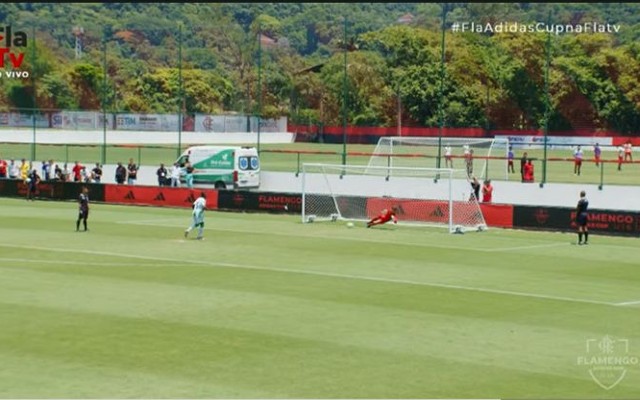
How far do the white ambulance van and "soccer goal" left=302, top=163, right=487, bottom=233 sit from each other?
3275 millimetres

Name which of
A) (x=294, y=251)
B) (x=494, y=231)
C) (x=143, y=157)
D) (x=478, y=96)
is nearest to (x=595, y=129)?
(x=478, y=96)

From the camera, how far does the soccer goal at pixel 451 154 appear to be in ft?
209

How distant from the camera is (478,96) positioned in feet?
270

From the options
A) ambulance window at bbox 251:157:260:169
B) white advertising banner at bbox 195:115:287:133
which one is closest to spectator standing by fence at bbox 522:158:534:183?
ambulance window at bbox 251:157:260:169

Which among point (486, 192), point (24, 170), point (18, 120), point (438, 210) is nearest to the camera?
point (438, 210)

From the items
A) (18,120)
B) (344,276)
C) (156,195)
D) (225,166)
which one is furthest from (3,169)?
(344,276)

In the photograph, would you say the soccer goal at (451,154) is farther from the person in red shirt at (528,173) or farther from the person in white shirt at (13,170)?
the person in white shirt at (13,170)

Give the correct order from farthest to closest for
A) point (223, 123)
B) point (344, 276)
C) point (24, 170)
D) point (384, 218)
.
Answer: point (223, 123)
point (24, 170)
point (384, 218)
point (344, 276)

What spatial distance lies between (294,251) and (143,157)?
178ft

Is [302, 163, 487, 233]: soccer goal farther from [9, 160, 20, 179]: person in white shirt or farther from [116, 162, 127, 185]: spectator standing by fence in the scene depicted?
[9, 160, 20, 179]: person in white shirt

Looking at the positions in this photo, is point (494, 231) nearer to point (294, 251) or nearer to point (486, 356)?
point (294, 251)

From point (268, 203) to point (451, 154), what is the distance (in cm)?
1794

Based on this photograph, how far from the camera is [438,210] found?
4703 cm

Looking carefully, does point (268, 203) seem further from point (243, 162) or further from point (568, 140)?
point (568, 140)
